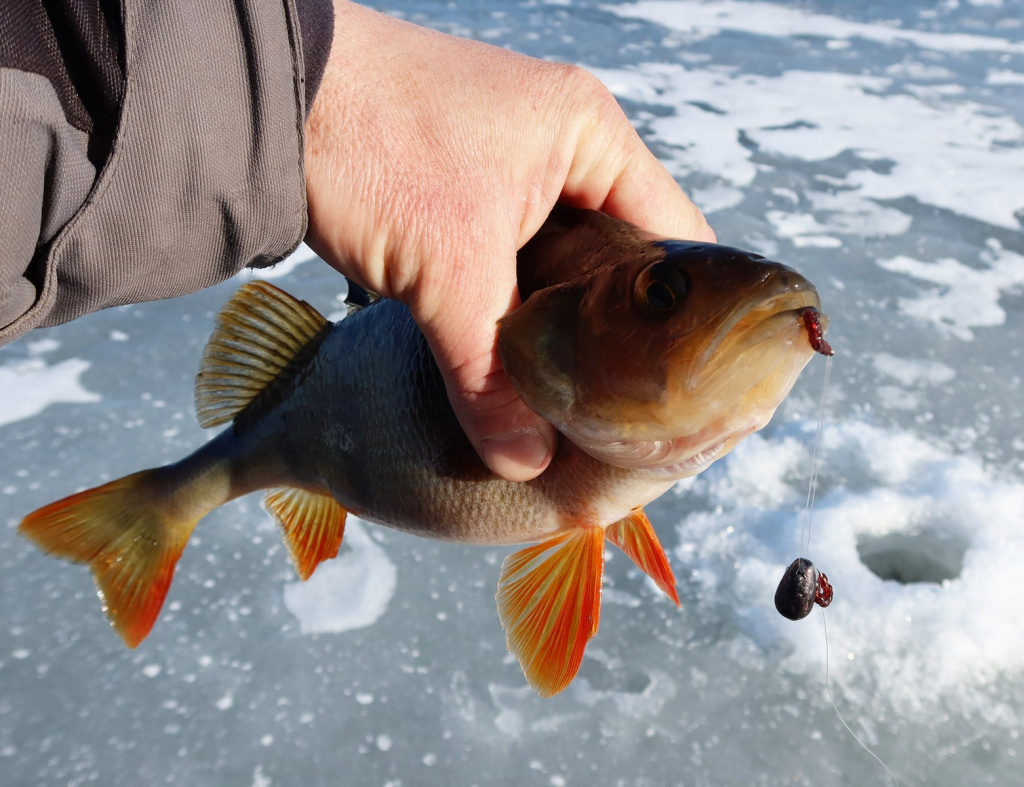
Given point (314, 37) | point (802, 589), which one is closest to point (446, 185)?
point (314, 37)

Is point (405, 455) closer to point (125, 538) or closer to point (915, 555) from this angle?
point (125, 538)

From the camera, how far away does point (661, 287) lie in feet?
3.82

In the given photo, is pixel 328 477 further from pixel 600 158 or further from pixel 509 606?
pixel 600 158

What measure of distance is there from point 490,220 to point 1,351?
2.99 metres

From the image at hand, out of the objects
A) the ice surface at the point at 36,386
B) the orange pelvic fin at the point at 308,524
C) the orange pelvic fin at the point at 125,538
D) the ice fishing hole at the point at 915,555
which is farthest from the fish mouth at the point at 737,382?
the ice surface at the point at 36,386

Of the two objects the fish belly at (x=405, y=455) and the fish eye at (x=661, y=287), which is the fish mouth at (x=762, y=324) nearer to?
the fish eye at (x=661, y=287)

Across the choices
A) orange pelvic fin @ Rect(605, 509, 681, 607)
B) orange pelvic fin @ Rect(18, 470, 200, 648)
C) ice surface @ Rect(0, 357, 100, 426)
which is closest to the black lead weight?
orange pelvic fin @ Rect(605, 509, 681, 607)

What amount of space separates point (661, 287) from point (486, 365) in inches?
15.1

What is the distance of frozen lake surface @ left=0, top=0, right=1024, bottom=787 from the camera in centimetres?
221

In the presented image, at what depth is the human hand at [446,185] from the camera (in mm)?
1439

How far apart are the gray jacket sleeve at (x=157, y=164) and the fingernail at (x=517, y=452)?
1.66 ft

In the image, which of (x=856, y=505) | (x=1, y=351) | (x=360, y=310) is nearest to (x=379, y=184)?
(x=360, y=310)

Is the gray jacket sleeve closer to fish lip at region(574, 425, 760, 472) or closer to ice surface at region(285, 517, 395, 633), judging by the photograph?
fish lip at region(574, 425, 760, 472)

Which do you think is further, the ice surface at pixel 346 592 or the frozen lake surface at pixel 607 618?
the ice surface at pixel 346 592
